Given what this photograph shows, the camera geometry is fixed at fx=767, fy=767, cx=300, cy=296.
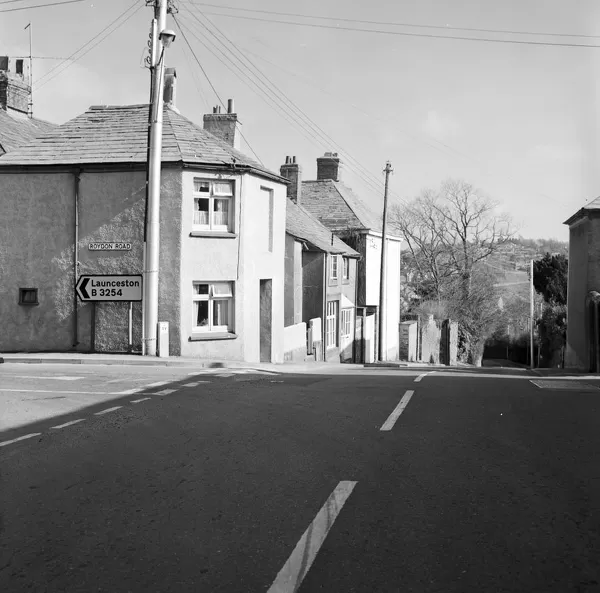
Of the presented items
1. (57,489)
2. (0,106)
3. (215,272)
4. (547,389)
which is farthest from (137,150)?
(57,489)

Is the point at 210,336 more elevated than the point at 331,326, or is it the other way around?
the point at 210,336

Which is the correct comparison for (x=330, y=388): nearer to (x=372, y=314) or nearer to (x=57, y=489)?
(x=57, y=489)

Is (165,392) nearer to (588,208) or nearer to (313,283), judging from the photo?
(588,208)

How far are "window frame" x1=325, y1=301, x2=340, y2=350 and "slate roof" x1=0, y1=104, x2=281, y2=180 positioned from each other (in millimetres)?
12587

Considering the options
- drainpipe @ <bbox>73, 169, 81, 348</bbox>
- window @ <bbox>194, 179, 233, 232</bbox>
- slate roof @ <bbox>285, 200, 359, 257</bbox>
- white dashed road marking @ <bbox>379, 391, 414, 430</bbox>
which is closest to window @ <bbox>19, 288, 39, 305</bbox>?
drainpipe @ <bbox>73, 169, 81, 348</bbox>

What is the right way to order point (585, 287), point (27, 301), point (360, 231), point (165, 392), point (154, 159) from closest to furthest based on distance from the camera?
1. point (165, 392)
2. point (154, 159)
3. point (27, 301)
4. point (585, 287)
5. point (360, 231)

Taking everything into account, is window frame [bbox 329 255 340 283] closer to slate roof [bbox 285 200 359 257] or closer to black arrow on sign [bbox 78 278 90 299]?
slate roof [bbox 285 200 359 257]

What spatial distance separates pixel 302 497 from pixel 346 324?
1379 inches

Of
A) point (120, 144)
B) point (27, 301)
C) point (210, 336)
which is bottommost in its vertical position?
point (210, 336)

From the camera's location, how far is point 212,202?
76.0ft

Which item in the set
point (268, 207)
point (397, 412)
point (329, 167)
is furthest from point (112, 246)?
point (329, 167)

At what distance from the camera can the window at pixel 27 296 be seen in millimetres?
22828

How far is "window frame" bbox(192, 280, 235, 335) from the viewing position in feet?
75.5

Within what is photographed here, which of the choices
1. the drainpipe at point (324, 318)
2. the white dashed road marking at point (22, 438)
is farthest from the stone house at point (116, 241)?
the white dashed road marking at point (22, 438)
